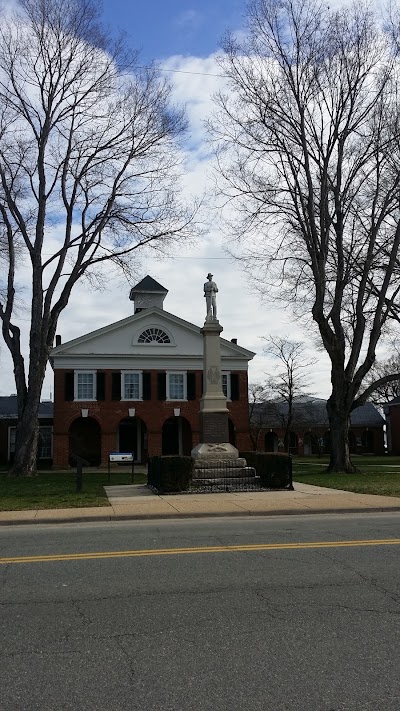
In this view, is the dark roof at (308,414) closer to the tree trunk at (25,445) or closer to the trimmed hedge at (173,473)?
the tree trunk at (25,445)

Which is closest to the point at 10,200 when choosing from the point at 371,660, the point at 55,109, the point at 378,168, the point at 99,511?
the point at 55,109

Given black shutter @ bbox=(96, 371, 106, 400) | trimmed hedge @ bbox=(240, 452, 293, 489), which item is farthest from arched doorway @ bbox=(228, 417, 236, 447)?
trimmed hedge @ bbox=(240, 452, 293, 489)

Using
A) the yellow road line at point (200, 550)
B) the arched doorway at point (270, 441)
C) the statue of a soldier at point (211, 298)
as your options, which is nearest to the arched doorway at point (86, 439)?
the arched doorway at point (270, 441)

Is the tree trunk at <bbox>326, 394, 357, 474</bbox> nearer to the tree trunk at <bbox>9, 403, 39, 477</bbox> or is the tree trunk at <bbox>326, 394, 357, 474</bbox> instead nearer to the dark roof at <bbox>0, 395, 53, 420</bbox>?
the tree trunk at <bbox>9, 403, 39, 477</bbox>

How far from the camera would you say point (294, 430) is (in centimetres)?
5578

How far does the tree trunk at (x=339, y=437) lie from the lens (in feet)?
90.0

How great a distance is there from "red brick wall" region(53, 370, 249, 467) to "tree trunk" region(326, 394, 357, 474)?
12.7m

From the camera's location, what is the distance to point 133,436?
43875mm

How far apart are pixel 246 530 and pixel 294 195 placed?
18.8m

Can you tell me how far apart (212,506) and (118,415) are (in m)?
27.0

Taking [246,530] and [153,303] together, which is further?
[153,303]

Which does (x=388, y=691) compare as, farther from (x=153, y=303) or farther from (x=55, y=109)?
(x=153, y=303)

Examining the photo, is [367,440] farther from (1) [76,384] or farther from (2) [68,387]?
(2) [68,387]

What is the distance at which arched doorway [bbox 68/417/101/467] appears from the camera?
4256cm
